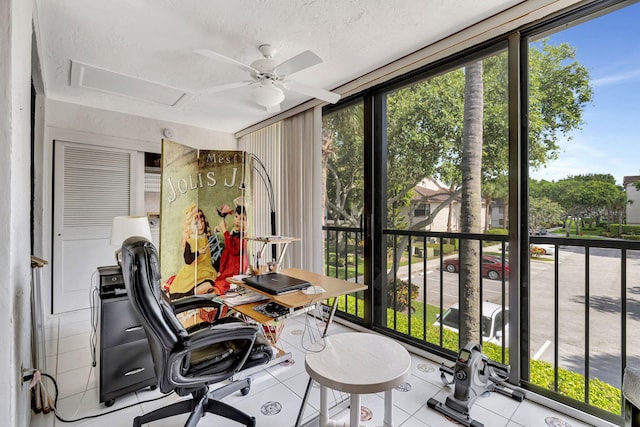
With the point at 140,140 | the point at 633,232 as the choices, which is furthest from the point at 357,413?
the point at 140,140

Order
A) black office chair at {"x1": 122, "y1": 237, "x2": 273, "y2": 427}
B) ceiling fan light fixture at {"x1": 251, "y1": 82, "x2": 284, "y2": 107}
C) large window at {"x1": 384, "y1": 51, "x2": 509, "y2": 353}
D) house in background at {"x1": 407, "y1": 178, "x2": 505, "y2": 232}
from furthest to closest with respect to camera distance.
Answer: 1. house in background at {"x1": 407, "y1": 178, "x2": 505, "y2": 232}
2. large window at {"x1": 384, "y1": 51, "x2": 509, "y2": 353}
3. ceiling fan light fixture at {"x1": 251, "y1": 82, "x2": 284, "y2": 107}
4. black office chair at {"x1": 122, "y1": 237, "x2": 273, "y2": 427}

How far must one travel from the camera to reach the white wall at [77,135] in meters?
3.00

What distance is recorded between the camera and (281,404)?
72.3 inches

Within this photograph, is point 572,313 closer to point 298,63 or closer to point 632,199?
point 632,199

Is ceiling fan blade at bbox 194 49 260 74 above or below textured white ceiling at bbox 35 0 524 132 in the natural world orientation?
below

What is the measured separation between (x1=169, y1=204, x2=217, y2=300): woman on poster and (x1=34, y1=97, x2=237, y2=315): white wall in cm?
132

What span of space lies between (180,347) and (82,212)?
299 centimetres

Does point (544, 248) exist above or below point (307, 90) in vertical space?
below

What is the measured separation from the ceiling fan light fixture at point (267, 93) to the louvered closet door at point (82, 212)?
2.55 m

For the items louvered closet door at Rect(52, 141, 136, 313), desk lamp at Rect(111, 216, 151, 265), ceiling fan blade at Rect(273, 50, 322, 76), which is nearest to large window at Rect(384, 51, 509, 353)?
ceiling fan blade at Rect(273, 50, 322, 76)

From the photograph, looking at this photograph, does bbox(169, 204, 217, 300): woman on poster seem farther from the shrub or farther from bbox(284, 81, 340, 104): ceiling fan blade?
the shrub

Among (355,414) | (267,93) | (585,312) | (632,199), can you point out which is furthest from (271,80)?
(585,312)

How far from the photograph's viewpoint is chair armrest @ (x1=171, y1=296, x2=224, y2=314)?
179 centimetres

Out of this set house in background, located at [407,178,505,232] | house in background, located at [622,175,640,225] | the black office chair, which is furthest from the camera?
house in background, located at [407,178,505,232]
